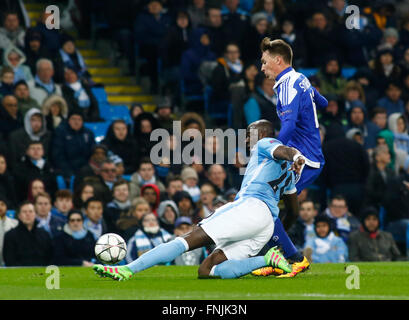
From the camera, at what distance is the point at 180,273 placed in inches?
429

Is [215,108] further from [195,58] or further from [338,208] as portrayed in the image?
[338,208]

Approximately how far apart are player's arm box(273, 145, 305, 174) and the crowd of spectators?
4854mm

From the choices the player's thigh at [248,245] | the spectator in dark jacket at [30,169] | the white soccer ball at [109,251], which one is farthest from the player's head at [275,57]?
the spectator in dark jacket at [30,169]

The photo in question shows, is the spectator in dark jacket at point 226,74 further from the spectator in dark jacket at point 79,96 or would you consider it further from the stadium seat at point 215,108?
the spectator in dark jacket at point 79,96

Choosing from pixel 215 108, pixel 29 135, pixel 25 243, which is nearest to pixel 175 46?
pixel 215 108

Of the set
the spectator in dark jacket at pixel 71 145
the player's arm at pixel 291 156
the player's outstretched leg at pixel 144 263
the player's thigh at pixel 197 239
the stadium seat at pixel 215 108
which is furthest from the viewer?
the stadium seat at pixel 215 108

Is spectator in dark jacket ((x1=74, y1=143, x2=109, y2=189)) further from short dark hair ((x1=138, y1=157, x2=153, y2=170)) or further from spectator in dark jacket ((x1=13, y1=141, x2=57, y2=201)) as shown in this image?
spectator in dark jacket ((x1=13, y1=141, x2=57, y2=201))

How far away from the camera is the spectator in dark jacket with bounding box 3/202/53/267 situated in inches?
517

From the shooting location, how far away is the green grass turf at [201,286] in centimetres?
787

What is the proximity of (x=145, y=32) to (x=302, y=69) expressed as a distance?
126 inches

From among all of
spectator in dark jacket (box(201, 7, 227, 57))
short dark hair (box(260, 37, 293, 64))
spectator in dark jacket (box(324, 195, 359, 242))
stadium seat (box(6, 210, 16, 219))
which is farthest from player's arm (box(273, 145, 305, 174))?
spectator in dark jacket (box(201, 7, 227, 57))

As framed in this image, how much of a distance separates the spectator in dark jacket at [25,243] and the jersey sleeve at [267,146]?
4.85 m

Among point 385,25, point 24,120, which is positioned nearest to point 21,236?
point 24,120

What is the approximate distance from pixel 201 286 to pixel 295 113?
6.67 feet
